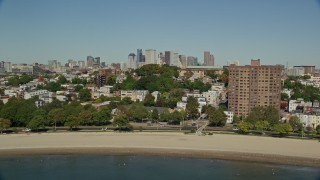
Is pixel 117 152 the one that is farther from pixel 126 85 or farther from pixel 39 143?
pixel 126 85

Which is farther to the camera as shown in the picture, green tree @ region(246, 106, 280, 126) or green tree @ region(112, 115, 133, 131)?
green tree @ region(246, 106, 280, 126)

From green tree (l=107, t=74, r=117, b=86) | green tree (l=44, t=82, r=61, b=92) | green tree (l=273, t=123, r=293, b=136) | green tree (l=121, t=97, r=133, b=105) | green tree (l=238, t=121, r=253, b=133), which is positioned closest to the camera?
green tree (l=273, t=123, r=293, b=136)

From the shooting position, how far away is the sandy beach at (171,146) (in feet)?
29.6

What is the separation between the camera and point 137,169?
316 inches

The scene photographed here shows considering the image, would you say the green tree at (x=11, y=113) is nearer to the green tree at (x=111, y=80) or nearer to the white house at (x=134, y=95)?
the white house at (x=134, y=95)

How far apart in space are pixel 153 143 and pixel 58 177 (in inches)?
124

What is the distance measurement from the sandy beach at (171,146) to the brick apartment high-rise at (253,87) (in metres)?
3.52

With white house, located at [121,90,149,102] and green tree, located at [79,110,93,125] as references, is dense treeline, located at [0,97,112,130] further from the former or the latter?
white house, located at [121,90,149,102]

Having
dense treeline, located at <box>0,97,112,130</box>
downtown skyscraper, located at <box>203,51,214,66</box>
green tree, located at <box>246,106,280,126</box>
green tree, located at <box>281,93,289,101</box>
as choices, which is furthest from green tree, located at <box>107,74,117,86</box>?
downtown skyscraper, located at <box>203,51,214,66</box>

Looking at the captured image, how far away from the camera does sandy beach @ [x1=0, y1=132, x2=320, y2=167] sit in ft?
29.6

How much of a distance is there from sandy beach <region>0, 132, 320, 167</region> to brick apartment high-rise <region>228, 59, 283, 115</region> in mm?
3520

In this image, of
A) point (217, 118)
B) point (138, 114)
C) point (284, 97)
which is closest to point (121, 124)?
point (138, 114)

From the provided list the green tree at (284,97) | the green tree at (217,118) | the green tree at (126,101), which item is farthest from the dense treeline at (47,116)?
the green tree at (284,97)

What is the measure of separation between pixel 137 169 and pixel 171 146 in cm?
190
